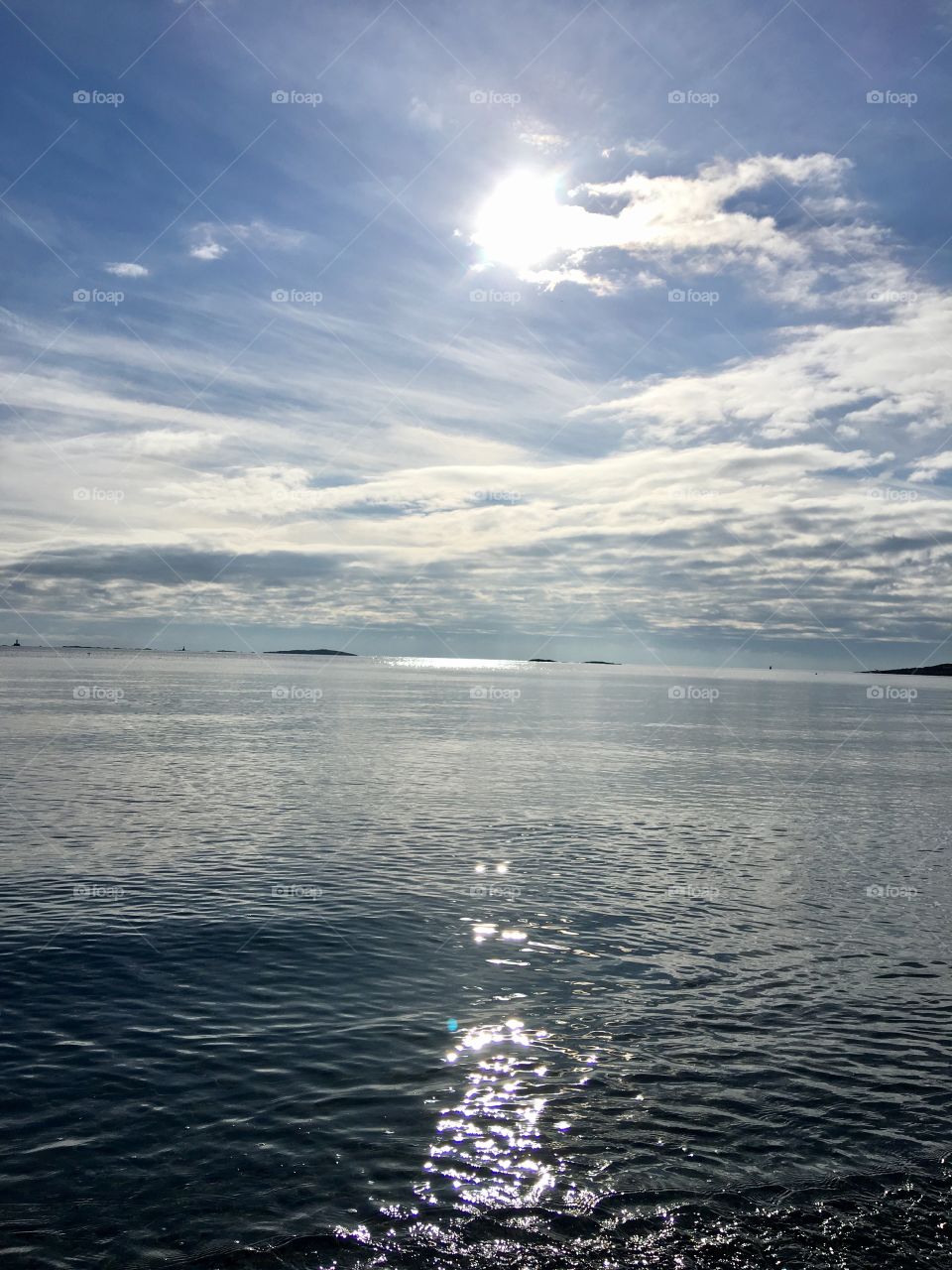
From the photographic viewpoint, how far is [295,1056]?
2064 centimetres

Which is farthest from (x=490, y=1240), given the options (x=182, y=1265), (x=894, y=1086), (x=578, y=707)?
(x=578, y=707)
